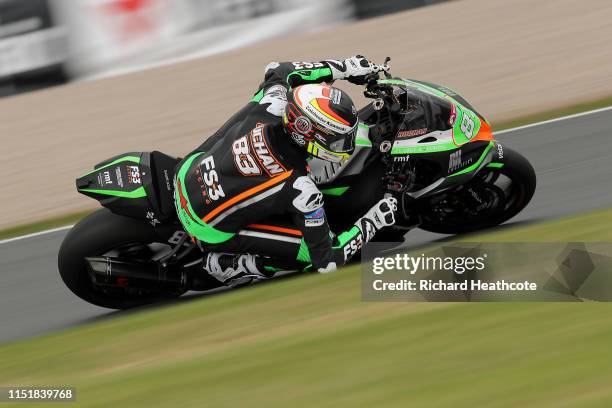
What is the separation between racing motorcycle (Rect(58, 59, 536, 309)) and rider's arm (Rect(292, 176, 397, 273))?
187mm

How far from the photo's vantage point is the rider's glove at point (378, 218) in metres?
6.27

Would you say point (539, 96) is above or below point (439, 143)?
below

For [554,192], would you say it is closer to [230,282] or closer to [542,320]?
[230,282]

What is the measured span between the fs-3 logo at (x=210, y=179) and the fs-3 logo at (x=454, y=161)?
144 cm

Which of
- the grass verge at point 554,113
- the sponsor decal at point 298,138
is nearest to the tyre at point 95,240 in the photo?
the sponsor decal at point 298,138

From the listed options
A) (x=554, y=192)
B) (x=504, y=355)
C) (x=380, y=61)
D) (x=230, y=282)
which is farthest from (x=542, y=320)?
(x=380, y=61)

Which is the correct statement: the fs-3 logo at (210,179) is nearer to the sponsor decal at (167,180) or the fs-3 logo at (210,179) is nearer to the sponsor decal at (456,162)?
the sponsor decal at (167,180)

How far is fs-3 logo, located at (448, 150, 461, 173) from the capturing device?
20.9ft

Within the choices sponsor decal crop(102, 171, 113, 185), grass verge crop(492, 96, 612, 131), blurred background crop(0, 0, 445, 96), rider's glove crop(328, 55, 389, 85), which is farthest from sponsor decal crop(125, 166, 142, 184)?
blurred background crop(0, 0, 445, 96)

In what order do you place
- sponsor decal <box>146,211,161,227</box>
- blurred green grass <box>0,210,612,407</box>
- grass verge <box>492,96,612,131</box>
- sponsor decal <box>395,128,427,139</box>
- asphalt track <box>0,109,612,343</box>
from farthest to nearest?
grass verge <box>492,96,612,131</box>
asphalt track <box>0,109,612,343</box>
sponsor decal <box>146,211,161,227</box>
sponsor decal <box>395,128,427,139</box>
blurred green grass <box>0,210,612,407</box>

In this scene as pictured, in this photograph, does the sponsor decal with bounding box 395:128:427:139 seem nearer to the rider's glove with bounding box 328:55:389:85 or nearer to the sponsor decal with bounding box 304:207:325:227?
the rider's glove with bounding box 328:55:389:85

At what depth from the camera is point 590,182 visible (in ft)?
26.0

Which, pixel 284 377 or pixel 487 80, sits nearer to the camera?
pixel 284 377

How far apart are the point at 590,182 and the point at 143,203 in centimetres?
359
